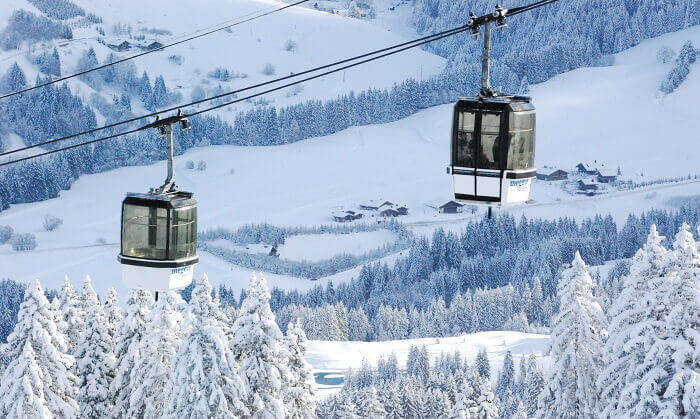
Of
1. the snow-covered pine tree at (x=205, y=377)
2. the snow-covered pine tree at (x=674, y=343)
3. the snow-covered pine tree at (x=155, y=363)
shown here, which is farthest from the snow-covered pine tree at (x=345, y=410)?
the snow-covered pine tree at (x=674, y=343)

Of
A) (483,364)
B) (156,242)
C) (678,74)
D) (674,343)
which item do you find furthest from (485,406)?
(678,74)

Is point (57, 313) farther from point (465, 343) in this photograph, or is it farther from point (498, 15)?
point (465, 343)

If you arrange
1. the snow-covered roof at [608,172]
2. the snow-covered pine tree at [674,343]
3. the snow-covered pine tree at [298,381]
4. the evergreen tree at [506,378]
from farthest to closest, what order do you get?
the snow-covered roof at [608,172]
the evergreen tree at [506,378]
the snow-covered pine tree at [298,381]
the snow-covered pine tree at [674,343]

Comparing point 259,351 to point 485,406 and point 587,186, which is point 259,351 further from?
point 587,186

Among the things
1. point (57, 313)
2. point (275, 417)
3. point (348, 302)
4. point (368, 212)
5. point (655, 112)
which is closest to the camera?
point (275, 417)

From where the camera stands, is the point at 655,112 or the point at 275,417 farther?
the point at 655,112

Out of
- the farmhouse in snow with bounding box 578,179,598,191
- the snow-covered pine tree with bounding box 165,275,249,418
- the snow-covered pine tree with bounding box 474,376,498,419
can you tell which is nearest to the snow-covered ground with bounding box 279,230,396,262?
the farmhouse in snow with bounding box 578,179,598,191

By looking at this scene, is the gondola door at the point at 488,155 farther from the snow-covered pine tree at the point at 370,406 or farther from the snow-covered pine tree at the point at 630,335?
the snow-covered pine tree at the point at 370,406

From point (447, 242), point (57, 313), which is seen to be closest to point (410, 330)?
point (447, 242)
